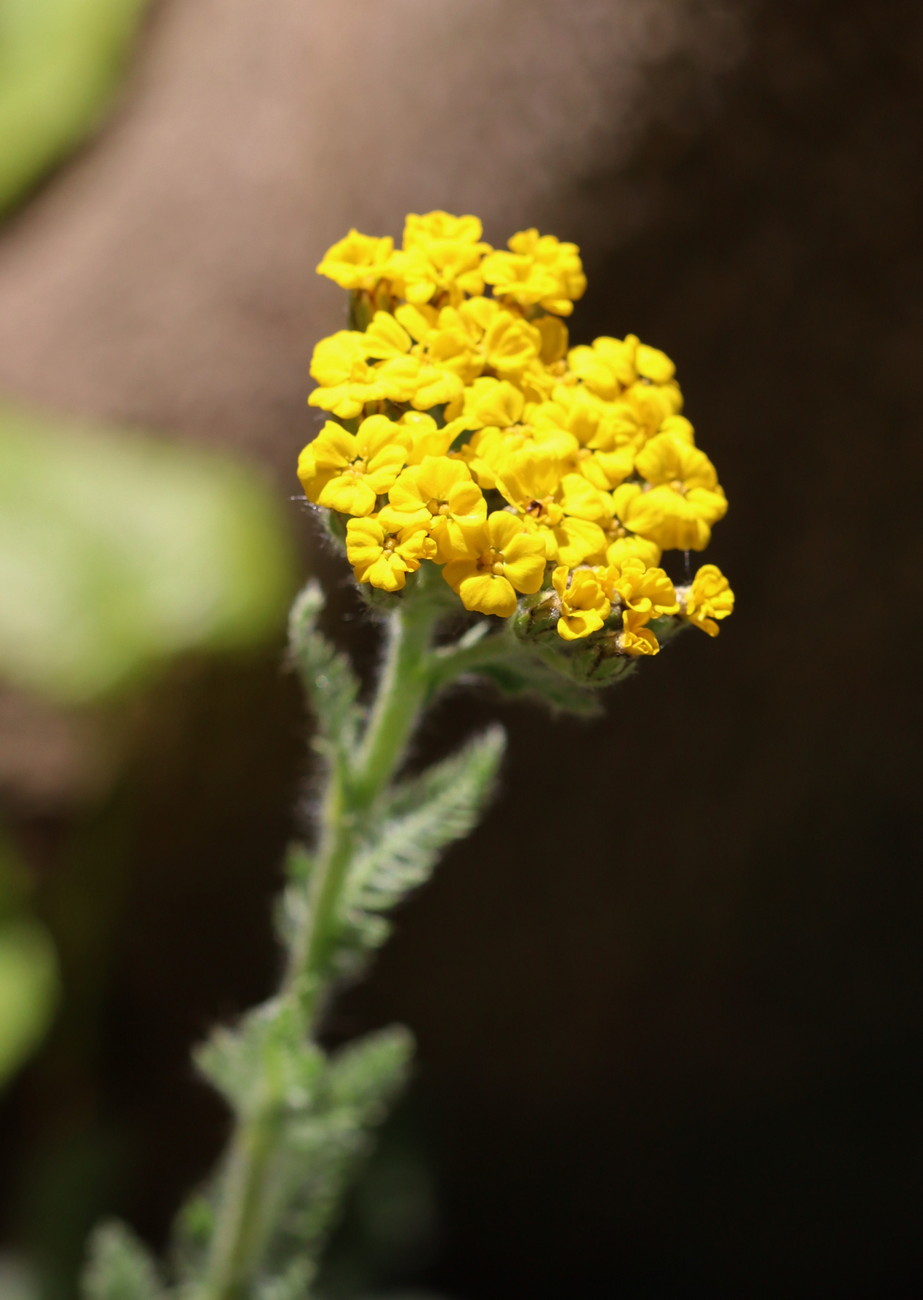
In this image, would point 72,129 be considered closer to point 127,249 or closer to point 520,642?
point 127,249

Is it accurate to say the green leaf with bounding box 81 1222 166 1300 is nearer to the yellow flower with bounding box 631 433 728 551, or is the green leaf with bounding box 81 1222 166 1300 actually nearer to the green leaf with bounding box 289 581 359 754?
the green leaf with bounding box 289 581 359 754

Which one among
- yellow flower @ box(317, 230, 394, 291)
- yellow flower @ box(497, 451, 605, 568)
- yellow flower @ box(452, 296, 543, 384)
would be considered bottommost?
yellow flower @ box(497, 451, 605, 568)

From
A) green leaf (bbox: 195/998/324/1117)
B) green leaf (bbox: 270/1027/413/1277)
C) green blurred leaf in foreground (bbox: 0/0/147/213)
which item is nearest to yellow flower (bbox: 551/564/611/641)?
green leaf (bbox: 195/998/324/1117)

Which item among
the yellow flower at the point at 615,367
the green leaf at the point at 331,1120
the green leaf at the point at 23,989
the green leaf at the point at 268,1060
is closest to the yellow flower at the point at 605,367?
the yellow flower at the point at 615,367

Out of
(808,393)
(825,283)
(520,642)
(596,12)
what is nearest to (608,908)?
(808,393)

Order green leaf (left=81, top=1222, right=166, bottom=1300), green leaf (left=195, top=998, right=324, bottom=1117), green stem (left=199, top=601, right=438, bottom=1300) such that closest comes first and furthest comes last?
green stem (left=199, top=601, right=438, bottom=1300) < green leaf (left=195, top=998, right=324, bottom=1117) < green leaf (left=81, top=1222, right=166, bottom=1300)

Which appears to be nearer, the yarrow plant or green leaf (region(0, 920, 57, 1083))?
the yarrow plant

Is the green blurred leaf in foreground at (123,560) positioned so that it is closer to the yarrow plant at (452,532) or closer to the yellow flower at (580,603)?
the yarrow plant at (452,532)
